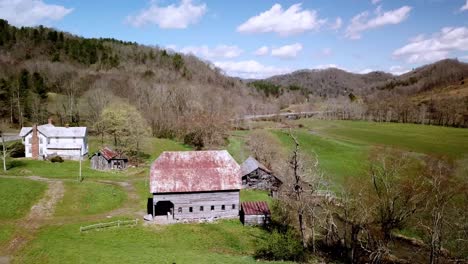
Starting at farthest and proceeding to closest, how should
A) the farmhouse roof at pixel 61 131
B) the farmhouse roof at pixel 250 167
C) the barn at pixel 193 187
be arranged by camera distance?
the farmhouse roof at pixel 61 131
the farmhouse roof at pixel 250 167
the barn at pixel 193 187

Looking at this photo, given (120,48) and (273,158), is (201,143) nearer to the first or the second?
(273,158)

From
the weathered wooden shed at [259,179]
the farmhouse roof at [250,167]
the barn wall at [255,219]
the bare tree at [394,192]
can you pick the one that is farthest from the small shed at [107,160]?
the bare tree at [394,192]

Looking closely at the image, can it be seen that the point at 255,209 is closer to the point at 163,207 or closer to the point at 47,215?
the point at 163,207

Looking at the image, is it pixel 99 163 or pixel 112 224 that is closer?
pixel 112 224

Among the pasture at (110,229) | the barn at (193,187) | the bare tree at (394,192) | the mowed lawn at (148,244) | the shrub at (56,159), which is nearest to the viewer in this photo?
the mowed lawn at (148,244)

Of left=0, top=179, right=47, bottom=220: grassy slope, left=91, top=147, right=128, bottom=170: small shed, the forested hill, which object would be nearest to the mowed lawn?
left=0, top=179, right=47, bottom=220: grassy slope

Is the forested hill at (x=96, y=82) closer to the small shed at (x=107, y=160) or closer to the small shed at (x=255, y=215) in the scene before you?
the small shed at (x=107, y=160)

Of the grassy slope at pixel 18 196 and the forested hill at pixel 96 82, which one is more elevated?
the forested hill at pixel 96 82

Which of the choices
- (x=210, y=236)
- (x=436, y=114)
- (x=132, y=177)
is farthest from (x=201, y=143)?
(x=436, y=114)

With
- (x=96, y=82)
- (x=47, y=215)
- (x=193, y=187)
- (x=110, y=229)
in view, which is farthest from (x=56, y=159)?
(x=96, y=82)
